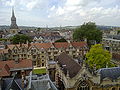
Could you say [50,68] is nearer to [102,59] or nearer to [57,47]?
[102,59]

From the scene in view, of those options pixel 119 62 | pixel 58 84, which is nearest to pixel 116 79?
pixel 58 84

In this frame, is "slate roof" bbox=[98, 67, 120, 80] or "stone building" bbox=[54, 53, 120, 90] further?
"slate roof" bbox=[98, 67, 120, 80]

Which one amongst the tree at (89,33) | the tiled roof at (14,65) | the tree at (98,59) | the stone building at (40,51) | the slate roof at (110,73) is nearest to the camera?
the slate roof at (110,73)

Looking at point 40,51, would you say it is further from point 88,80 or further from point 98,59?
point 88,80

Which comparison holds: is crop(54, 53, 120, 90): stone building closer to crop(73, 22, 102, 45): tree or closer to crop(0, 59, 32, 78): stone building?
crop(0, 59, 32, 78): stone building

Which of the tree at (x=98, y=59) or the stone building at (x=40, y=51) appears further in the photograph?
the stone building at (x=40, y=51)

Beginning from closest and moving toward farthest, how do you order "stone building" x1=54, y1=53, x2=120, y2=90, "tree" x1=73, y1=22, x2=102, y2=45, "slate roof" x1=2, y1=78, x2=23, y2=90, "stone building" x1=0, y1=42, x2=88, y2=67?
1. "slate roof" x1=2, y1=78, x2=23, y2=90
2. "stone building" x1=54, y1=53, x2=120, y2=90
3. "stone building" x1=0, y1=42, x2=88, y2=67
4. "tree" x1=73, y1=22, x2=102, y2=45

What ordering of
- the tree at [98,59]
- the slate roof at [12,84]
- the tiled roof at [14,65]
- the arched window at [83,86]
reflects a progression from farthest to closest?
the tree at [98,59] < the tiled roof at [14,65] < the arched window at [83,86] < the slate roof at [12,84]

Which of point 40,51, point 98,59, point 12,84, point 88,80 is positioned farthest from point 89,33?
point 12,84

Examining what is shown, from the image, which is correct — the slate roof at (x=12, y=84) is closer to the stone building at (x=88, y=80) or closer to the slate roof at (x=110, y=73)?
the stone building at (x=88, y=80)

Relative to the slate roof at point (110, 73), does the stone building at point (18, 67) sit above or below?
below

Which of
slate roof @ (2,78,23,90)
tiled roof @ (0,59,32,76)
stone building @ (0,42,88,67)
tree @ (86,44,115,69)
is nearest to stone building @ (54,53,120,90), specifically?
slate roof @ (2,78,23,90)

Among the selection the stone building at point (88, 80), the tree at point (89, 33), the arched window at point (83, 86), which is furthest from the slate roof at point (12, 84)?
the tree at point (89, 33)

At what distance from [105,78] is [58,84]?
7.66 metres
